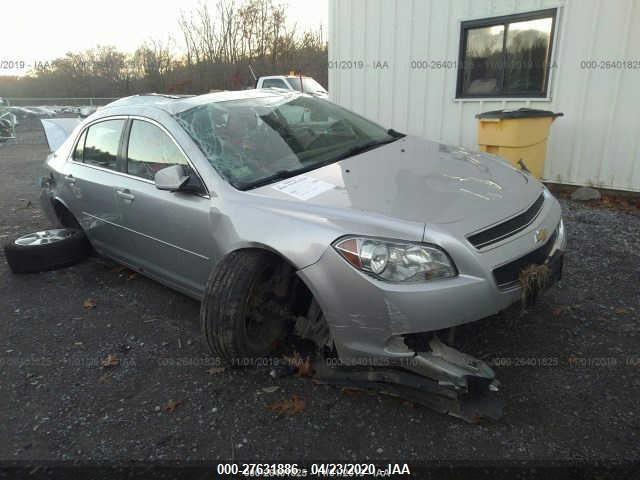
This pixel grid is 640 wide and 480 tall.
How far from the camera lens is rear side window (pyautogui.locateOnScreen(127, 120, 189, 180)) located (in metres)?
3.16

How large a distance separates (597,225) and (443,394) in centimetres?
380

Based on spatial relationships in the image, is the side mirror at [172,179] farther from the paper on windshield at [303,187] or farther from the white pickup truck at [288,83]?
the white pickup truck at [288,83]

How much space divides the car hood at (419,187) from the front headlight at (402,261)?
17 cm

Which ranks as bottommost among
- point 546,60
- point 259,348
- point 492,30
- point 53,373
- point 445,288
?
point 53,373

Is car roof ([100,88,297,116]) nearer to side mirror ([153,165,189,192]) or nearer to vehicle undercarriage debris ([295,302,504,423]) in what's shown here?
side mirror ([153,165,189,192])

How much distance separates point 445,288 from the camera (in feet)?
7.02

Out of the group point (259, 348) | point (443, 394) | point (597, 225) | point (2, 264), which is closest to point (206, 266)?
point (259, 348)

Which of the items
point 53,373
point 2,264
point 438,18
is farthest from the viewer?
point 438,18

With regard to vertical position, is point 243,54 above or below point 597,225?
above

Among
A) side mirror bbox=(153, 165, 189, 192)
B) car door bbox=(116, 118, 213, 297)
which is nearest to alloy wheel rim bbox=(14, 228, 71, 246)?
car door bbox=(116, 118, 213, 297)

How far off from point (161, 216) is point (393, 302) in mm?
1876

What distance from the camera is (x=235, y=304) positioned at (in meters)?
2.55

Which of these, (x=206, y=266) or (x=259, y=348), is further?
(x=206, y=266)

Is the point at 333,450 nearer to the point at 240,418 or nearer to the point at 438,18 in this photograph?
the point at 240,418
